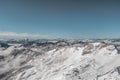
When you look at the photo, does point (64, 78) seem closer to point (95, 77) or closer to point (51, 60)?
point (95, 77)

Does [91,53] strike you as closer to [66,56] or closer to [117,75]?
[66,56]

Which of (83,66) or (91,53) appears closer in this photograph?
(83,66)

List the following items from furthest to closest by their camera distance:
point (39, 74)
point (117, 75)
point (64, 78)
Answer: point (39, 74) → point (64, 78) → point (117, 75)

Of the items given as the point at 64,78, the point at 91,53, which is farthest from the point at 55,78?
the point at 91,53

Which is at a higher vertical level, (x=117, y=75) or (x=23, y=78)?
(x=117, y=75)

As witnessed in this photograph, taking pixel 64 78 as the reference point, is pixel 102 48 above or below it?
above

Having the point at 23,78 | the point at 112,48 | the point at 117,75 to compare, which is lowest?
the point at 23,78

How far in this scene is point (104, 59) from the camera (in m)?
131

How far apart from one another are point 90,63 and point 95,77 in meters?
21.6

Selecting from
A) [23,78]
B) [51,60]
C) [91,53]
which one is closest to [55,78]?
[23,78]

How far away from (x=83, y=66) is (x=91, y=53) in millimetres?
25103

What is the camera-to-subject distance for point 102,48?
151 metres

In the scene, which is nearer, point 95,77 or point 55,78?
point 95,77

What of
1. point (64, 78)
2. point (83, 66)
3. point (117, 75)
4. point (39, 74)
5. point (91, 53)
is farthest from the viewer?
point (91, 53)
